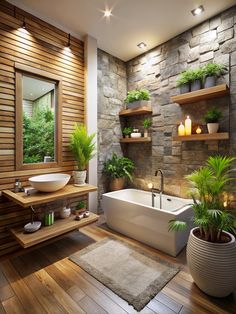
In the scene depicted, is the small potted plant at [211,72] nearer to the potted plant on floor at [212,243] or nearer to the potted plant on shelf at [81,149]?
the potted plant on floor at [212,243]

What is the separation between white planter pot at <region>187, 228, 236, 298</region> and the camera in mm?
1491

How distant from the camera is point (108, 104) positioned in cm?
357

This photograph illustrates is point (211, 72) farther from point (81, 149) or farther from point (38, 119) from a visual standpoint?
point (38, 119)

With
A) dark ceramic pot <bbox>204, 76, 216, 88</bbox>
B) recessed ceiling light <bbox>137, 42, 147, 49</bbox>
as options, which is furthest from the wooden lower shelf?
recessed ceiling light <bbox>137, 42, 147, 49</bbox>

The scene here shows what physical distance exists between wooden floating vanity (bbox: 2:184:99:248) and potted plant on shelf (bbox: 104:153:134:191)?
0.96 metres

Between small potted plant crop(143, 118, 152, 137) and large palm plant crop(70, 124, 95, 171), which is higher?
small potted plant crop(143, 118, 152, 137)

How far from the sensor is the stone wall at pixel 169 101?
2510 millimetres

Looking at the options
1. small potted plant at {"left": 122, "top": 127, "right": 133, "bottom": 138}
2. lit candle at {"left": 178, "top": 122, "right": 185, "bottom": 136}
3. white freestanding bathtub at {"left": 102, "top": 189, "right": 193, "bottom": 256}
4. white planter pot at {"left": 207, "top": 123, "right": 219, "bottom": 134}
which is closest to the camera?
white freestanding bathtub at {"left": 102, "top": 189, "right": 193, "bottom": 256}

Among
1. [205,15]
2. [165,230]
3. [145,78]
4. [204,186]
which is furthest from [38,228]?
[205,15]

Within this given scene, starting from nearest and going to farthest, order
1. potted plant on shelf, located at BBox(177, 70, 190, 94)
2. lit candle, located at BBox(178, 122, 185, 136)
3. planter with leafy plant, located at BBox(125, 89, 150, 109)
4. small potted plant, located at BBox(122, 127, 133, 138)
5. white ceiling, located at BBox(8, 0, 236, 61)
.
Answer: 1. white ceiling, located at BBox(8, 0, 236, 61)
2. potted plant on shelf, located at BBox(177, 70, 190, 94)
3. lit candle, located at BBox(178, 122, 185, 136)
4. planter with leafy plant, located at BBox(125, 89, 150, 109)
5. small potted plant, located at BBox(122, 127, 133, 138)

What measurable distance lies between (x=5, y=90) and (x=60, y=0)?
1.35 m

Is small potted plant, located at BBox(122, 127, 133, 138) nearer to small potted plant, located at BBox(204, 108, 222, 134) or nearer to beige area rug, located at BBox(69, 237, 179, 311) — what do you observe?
small potted plant, located at BBox(204, 108, 222, 134)

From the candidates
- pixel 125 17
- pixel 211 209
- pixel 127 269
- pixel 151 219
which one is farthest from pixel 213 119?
pixel 127 269

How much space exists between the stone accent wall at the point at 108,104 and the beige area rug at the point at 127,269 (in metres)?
1.25
